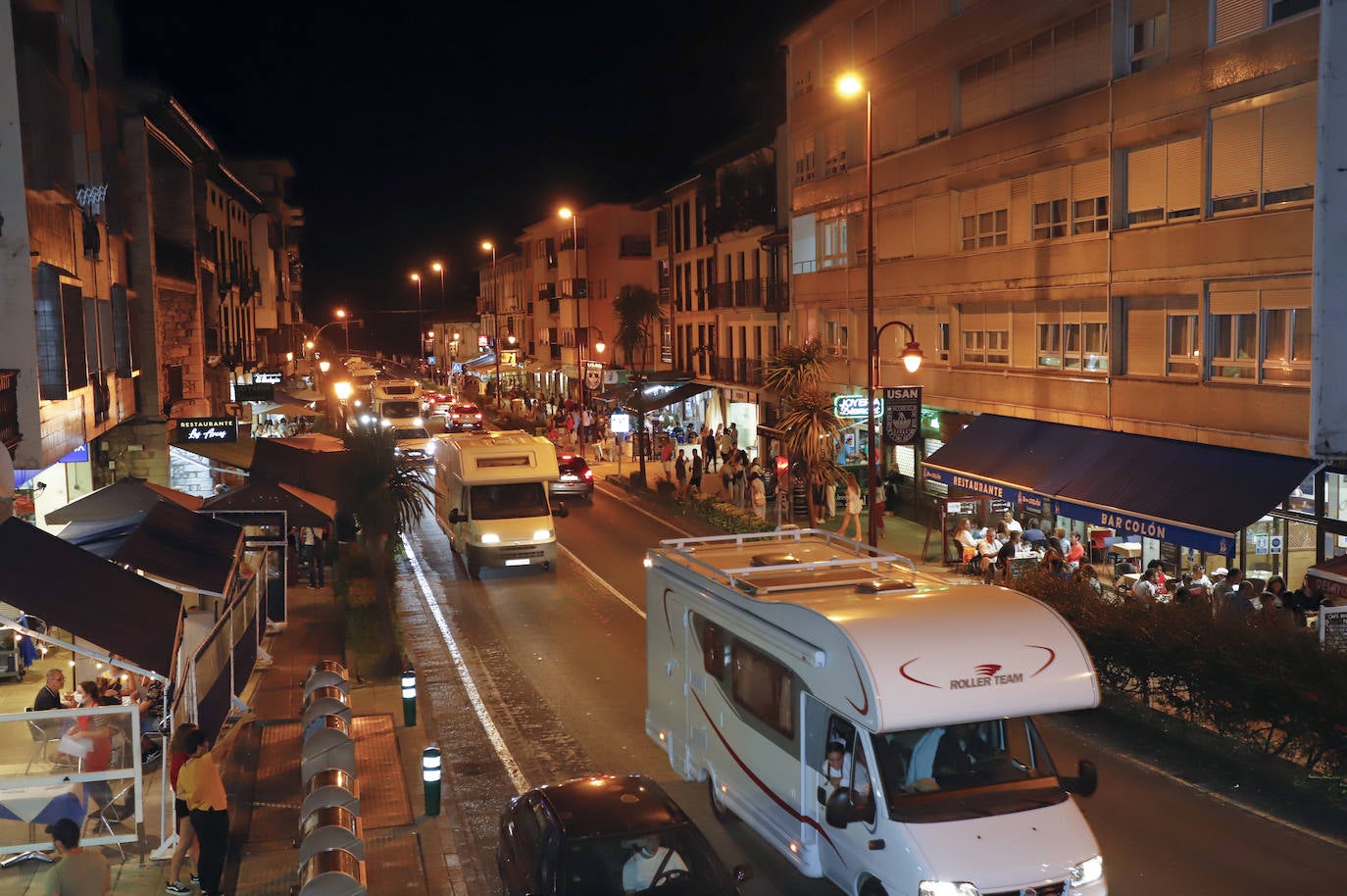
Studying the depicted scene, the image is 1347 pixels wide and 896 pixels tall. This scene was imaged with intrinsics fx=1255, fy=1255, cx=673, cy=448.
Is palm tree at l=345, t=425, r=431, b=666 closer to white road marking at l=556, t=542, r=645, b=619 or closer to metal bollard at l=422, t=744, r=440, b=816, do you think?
white road marking at l=556, t=542, r=645, b=619

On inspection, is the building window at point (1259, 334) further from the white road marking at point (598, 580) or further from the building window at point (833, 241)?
the building window at point (833, 241)

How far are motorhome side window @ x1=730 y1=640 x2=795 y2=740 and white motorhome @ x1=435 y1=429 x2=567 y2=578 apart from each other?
1524 centimetres

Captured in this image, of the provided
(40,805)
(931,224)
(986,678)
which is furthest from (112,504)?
(931,224)

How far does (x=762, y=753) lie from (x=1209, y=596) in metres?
7.95

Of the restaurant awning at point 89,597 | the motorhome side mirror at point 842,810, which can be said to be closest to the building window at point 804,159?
the restaurant awning at point 89,597

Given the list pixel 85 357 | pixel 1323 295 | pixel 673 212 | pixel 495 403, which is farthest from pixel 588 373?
pixel 1323 295

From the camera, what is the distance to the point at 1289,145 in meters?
19.4

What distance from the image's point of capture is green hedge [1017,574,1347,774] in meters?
12.7

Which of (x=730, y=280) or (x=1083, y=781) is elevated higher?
(x=730, y=280)

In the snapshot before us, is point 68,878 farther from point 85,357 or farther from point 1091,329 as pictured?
point 1091,329

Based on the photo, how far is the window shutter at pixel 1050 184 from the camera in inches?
1022

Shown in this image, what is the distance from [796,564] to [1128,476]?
1270 centimetres

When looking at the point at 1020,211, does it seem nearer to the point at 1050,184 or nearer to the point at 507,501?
the point at 1050,184

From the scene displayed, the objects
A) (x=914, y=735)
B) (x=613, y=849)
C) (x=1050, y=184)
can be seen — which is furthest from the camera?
(x=1050, y=184)
